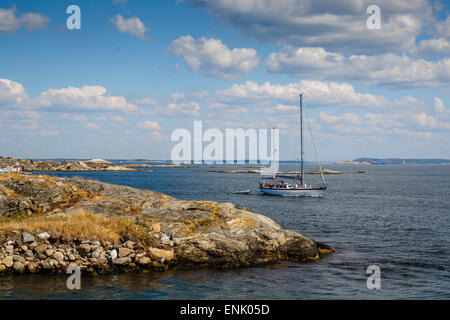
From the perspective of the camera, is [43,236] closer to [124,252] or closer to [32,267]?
[32,267]

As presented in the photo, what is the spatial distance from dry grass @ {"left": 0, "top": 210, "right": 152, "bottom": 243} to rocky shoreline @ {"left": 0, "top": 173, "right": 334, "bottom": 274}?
5cm

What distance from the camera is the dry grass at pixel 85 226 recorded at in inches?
722

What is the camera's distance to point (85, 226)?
1883 centimetres

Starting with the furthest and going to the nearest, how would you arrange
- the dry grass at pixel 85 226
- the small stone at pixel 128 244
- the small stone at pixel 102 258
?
the small stone at pixel 128 244, the dry grass at pixel 85 226, the small stone at pixel 102 258

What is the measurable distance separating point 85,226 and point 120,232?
176 cm

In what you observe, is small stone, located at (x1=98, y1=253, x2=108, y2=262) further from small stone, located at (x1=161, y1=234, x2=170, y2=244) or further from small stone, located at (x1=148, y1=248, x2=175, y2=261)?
small stone, located at (x1=161, y1=234, x2=170, y2=244)

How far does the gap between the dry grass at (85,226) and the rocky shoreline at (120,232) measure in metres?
0.05

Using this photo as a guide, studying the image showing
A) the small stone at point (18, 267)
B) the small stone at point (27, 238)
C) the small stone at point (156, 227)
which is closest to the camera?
the small stone at point (18, 267)

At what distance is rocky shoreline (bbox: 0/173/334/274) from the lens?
695 inches

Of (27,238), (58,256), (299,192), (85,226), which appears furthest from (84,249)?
(299,192)

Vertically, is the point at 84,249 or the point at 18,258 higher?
the point at 84,249

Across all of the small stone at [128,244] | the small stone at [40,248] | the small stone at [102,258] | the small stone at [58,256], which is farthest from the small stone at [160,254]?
the small stone at [40,248]

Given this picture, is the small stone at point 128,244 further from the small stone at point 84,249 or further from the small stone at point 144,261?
the small stone at point 84,249
